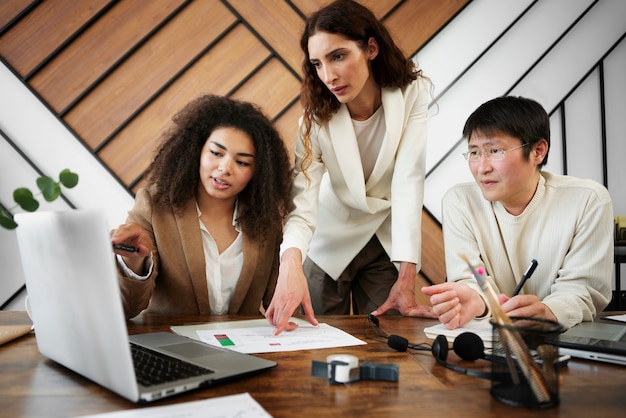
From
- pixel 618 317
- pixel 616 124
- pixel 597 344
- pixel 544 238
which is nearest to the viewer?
pixel 597 344

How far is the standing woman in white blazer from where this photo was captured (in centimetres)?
178

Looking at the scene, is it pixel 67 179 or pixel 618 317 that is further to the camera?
pixel 618 317

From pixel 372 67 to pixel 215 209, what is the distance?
2.53 feet

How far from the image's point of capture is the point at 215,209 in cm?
182

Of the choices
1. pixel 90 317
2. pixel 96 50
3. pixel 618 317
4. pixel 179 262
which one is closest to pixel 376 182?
pixel 179 262

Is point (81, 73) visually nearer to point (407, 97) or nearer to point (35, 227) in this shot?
point (407, 97)

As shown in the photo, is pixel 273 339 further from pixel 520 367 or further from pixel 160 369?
pixel 520 367

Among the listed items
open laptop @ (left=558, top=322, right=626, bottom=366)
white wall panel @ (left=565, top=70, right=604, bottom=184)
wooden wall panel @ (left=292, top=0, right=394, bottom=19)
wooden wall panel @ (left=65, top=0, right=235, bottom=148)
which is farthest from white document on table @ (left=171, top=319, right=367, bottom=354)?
white wall panel @ (left=565, top=70, right=604, bottom=184)

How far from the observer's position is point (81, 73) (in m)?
2.91

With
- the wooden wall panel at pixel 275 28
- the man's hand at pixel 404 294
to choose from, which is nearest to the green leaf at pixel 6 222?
the man's hand at pixel 404 294

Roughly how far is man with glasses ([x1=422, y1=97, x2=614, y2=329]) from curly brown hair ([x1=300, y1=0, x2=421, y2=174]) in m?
0.37

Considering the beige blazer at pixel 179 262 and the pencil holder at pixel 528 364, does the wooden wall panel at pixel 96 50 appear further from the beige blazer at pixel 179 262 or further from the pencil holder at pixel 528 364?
the pencil holder at pixel 528 364

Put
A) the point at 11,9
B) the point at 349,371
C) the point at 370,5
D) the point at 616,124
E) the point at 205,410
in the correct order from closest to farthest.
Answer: the point at 205,410 → the point at 349,371 → the point at 11,9 → the point at 370,5 → the point at 616,124

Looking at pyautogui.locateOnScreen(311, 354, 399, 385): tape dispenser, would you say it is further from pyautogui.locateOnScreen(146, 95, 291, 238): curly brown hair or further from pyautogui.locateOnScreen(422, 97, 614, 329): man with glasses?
pyautogui.locateOnScreen(146, 95, 291, 238): curly brown hair
